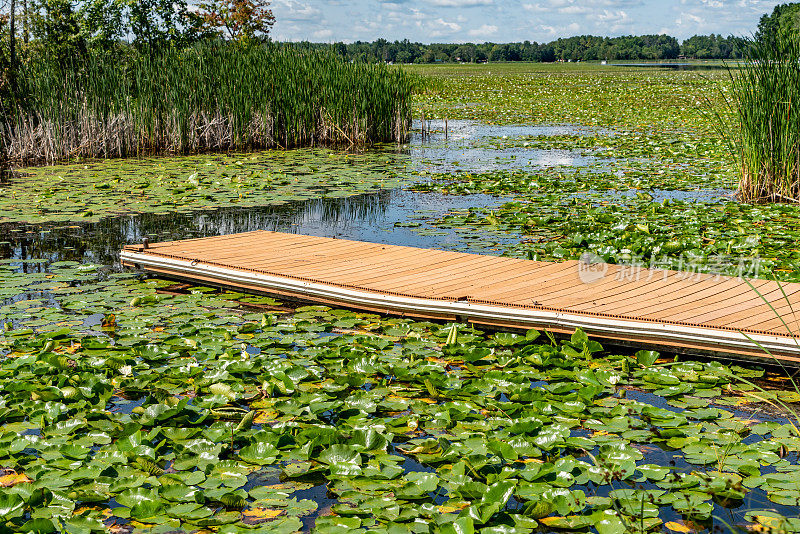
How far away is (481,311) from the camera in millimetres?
4391

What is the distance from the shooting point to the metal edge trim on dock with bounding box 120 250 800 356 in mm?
3709

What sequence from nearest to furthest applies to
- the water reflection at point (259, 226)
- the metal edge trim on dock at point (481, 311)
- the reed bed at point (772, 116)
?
the metal edge trim on dock at point (481, 311)
the water reflection at point (259, 226)
the reed bed at point (772, 116)

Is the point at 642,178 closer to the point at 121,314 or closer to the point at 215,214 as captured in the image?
the point at 215,214

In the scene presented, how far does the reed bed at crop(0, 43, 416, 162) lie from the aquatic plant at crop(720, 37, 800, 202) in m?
6.81

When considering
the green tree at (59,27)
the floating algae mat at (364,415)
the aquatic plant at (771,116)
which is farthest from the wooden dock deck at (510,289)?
the green tree at (59,27)

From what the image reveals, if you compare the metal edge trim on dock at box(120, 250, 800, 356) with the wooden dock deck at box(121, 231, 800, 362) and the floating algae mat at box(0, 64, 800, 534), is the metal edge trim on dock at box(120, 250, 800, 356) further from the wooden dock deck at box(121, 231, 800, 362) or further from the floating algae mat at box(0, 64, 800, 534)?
the floating algae mat at box(0, 64, 800, 534)

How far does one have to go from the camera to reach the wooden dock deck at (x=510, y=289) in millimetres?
3877

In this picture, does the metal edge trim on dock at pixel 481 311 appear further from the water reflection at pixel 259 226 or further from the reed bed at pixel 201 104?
the reed bed at pixel 201 104

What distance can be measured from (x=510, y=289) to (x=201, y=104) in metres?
9.14

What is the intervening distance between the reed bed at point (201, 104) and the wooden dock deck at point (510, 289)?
638cm

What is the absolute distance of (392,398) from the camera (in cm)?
352

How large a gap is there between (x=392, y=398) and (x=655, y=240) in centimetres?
360

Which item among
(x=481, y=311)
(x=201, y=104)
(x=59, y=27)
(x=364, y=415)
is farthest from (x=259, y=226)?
(x=59, y=27)

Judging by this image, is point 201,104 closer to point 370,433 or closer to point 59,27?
point 59,27
